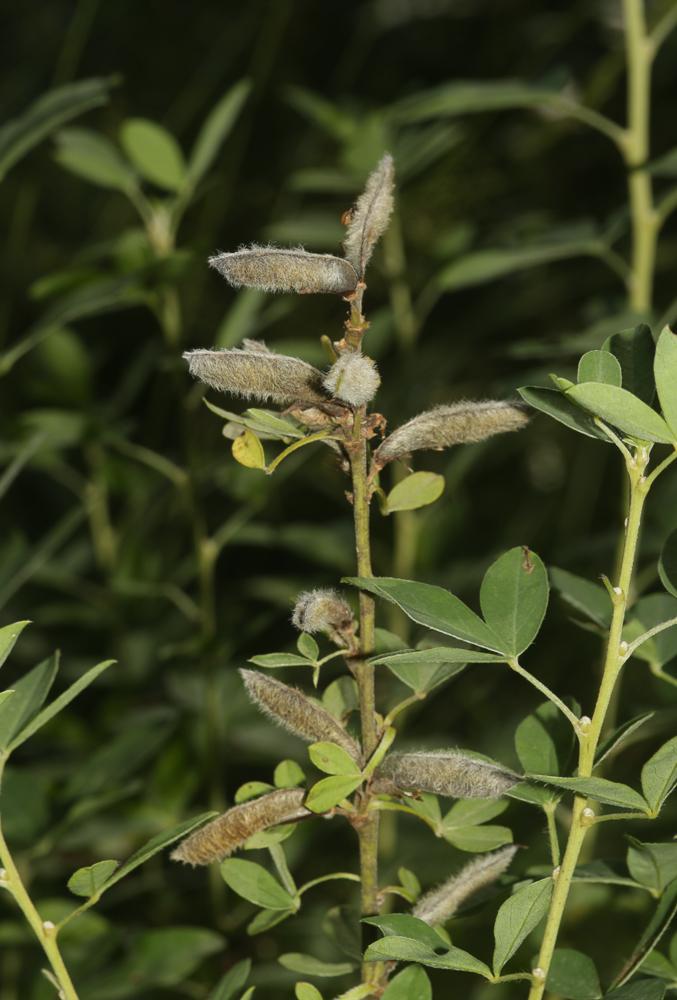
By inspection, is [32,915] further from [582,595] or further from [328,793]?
[582,595]

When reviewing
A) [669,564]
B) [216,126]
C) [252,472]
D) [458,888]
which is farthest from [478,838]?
[216,126]

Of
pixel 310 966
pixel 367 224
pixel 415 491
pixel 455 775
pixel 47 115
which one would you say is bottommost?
pixel 310 966

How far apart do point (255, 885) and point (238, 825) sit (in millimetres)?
58

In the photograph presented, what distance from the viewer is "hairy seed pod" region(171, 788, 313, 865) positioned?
47cm

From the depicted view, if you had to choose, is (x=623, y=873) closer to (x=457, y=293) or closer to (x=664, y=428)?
(x=664, y=428)

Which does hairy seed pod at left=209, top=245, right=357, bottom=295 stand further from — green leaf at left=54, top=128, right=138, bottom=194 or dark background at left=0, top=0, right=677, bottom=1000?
green leaf at left=54, top=128, right=138, bottom=194

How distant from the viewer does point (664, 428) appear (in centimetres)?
42

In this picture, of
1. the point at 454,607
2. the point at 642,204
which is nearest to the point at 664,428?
the point at 454,607

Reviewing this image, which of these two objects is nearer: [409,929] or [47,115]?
[409,929]

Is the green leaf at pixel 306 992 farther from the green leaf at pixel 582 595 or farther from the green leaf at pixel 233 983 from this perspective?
the green leaf at pixel 582 595

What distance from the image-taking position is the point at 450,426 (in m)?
0.49

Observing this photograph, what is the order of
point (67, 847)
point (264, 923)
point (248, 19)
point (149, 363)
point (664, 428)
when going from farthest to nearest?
point (248, 19), point (149, 363), point (67, 847), point (264, 923), point (664, 428)

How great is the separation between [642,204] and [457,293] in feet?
2.80

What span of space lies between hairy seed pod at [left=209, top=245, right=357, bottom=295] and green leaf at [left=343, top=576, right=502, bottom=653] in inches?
4.5
